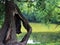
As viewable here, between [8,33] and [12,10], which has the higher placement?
[12,10]

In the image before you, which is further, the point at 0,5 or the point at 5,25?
the point at 0,5

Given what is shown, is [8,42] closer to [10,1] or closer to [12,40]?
[12,40]

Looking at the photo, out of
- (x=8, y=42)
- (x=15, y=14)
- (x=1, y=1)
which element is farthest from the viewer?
(x=1, y=1)

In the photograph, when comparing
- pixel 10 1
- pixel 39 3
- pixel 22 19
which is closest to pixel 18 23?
pixel 22 19

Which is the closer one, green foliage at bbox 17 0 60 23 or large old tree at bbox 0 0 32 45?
large old tree at bbox 0 0 32 45

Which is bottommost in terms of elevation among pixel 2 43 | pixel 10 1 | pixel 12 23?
pixel 2 43

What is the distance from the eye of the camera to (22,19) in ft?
20.0

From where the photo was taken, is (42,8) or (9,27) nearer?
(9,27)

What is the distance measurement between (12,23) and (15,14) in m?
0.30

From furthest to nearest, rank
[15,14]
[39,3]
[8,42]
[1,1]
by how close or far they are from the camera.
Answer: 1. [39,3]
2. [1,1]
3. [15,14]
4. [8,42]

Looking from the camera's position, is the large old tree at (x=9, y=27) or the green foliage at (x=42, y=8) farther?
the green foliage at (x=42, y=8)

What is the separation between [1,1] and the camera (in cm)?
691

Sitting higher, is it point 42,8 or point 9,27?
point 9,27

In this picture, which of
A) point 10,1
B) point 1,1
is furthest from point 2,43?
point 1,1
